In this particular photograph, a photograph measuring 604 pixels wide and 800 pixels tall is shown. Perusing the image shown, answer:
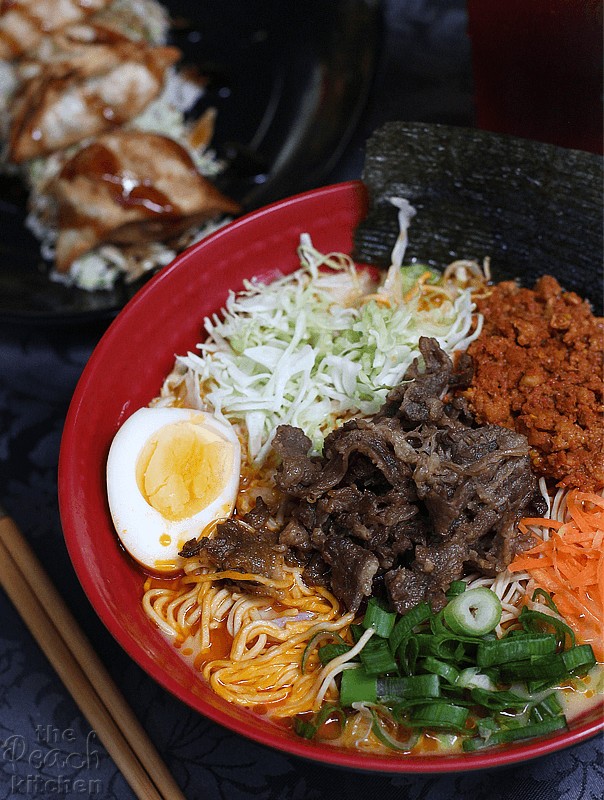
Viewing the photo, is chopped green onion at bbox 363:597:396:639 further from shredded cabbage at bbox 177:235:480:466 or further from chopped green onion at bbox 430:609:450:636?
shredded cabbage at bbox 177:235:480:466

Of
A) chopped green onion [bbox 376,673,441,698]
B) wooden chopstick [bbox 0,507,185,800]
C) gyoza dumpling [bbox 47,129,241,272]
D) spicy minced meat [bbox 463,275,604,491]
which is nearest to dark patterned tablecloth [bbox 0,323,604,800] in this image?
wooden chopstick [bbox 0,507,185,800]

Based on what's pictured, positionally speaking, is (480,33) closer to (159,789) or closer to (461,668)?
(461,668)

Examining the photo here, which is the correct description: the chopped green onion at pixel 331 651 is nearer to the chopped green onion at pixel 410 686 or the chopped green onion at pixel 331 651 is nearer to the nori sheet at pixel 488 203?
the chopped green onion at pixel 410 686

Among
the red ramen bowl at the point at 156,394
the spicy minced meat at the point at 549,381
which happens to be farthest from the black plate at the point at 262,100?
the spicy minced meat at the point at 549,381

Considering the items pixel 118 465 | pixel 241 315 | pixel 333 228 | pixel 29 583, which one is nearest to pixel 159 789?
pixel 29 583

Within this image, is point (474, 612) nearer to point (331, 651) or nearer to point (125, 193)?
point (331, 651)

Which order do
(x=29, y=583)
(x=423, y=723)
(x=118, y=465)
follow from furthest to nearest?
(x=29, y=583), (x=118, y=465), (x=423, y=723)

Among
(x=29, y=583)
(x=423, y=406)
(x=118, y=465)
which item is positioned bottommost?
(x=29, y=583)
